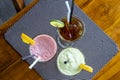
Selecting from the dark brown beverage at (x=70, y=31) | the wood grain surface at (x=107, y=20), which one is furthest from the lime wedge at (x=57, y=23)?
the wood grain surface at (x=107, y=20)

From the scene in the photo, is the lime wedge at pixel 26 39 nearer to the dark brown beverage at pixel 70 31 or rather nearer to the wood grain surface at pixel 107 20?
the dark brown beverage at pixel 70 31

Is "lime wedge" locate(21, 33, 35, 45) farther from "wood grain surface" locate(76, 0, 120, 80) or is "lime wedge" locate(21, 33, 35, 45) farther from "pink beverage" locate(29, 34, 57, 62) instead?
"wood grain surface" locate(76, 0, 120, 80)

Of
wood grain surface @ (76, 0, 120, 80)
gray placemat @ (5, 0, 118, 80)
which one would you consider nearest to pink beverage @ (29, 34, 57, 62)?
gray placemat @ (5, 0, 118, 80)

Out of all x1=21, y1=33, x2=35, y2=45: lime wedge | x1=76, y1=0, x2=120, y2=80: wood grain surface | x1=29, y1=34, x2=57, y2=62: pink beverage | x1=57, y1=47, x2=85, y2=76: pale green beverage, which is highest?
x1=21, y1=33, x2=35, y2=45: lime wedge

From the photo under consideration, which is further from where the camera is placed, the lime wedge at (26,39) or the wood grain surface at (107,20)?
the wood grain surface at (107,20)

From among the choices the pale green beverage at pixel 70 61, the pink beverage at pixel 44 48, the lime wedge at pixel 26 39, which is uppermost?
the lime wedge at pixel 26 39

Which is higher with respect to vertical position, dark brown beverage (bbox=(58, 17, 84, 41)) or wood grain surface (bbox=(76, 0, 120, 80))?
dark brown beverage (bbox=(58, 17, 84, 41))

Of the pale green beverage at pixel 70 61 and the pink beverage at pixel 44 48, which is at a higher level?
the pink beverage at pixel 44 48

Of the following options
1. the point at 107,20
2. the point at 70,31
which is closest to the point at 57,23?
the point at 70,31
